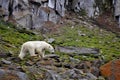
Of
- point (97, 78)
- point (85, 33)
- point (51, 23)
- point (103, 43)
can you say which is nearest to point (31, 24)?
point (51, 23)

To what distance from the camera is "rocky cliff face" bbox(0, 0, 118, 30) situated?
34469 mm

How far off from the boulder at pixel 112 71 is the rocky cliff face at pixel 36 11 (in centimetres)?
1922

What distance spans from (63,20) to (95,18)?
6491 millimetres

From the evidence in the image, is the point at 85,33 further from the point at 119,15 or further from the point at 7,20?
the point at 119,15

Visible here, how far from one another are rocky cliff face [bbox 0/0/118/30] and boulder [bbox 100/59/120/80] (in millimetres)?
19218

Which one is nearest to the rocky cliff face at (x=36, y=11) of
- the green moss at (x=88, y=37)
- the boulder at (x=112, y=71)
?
the green moss at (x=88, y=37)

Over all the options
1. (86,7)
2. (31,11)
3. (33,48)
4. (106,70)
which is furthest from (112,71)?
(86,7)

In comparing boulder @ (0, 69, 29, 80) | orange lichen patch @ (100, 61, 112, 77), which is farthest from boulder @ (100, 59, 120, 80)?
boulder @ (0, 69, 29, 80)

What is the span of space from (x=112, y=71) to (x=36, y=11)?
2289 centimetres

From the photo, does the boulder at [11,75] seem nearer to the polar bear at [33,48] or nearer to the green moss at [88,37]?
the polar bear at [33,48]

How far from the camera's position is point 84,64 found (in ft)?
53.3

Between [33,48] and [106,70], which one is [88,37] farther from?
[106,70]

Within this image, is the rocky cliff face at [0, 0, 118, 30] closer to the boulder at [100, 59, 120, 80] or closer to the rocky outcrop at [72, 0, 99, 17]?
the rocky outcrop at [72, 0, 99, 17]

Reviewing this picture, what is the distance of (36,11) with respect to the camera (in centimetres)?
3716
